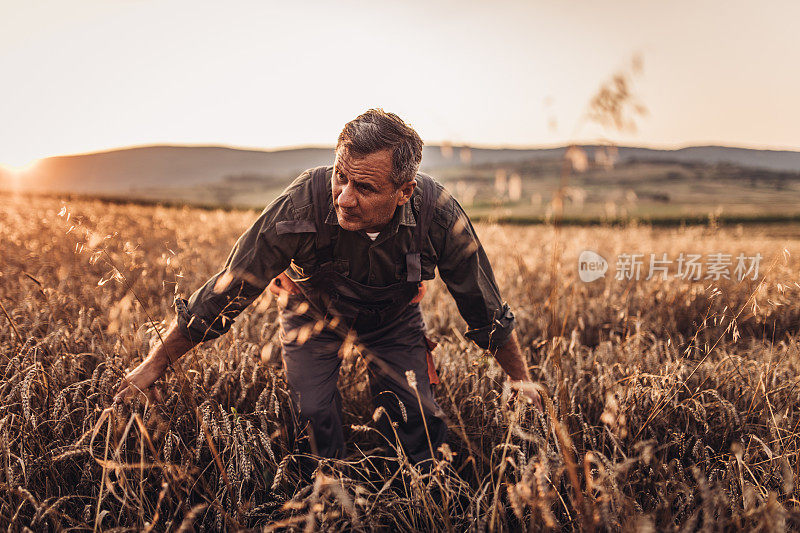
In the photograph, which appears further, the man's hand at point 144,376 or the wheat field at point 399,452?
the man's hand at point 144,376

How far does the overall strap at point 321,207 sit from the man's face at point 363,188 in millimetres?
144

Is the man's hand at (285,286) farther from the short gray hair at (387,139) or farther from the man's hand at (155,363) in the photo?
the short gray hair at (387,139)

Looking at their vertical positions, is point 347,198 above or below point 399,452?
above

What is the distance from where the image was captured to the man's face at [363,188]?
1.88 meters

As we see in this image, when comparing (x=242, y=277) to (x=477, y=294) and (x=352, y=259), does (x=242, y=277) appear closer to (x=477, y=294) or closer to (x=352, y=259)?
(x=352, y=259)

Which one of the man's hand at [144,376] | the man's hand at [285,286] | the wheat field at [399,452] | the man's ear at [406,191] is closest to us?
the wheat field at [399,452]

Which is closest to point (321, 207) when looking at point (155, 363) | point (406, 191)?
point (406, 191)

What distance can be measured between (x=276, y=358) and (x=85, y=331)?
44.5 inches

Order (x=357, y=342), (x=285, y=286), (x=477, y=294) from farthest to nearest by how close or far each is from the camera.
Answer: (x=357, y=342)
(x=285, y=286)
(x=477, y=294)

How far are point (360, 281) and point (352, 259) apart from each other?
0.14 meters

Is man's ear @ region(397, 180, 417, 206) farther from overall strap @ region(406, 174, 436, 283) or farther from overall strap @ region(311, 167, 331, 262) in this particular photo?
overall strap @ region(311, 167, 331, 262)

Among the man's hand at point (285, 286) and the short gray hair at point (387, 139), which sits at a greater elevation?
the short gray hair at point (387, 139)

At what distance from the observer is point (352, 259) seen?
2236mm

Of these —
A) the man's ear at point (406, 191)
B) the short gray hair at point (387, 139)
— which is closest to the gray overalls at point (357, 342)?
the man's ear at point (406, 191)
